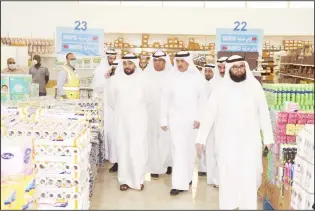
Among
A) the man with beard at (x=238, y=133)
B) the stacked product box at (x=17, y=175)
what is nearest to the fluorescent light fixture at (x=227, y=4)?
the man with beard at (x=238, y=133)

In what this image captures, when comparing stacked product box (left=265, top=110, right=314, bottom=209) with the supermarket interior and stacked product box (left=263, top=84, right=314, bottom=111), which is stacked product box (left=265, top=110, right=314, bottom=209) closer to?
the supermarket interior

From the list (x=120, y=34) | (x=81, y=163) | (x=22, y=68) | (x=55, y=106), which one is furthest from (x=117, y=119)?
(x=120, y=34)

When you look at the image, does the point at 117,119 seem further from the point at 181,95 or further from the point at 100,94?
→ the point at 100,94

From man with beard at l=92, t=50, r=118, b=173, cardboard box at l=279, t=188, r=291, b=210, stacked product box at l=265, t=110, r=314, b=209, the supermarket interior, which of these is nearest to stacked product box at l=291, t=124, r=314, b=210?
the supermarket interior

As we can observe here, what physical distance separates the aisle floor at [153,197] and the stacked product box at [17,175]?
68.3 inches

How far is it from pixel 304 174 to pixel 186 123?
79.7 inches

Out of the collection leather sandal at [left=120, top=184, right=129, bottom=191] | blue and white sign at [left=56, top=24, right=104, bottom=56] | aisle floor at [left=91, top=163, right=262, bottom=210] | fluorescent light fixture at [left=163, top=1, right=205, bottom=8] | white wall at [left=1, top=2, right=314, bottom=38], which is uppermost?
fluorescent light fixture at [left=163, top=1, right=205, bottom=8]

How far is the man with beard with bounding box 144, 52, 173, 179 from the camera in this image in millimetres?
6672

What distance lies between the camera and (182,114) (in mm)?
5668

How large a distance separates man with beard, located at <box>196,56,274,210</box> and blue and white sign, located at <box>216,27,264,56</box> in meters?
4.17

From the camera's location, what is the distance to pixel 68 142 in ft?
12.1

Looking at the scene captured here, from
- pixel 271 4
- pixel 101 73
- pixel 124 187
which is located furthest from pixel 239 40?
pixel 271 4

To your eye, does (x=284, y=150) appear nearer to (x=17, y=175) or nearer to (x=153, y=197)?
(x=153, y=197)

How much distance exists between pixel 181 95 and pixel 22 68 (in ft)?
7.08
